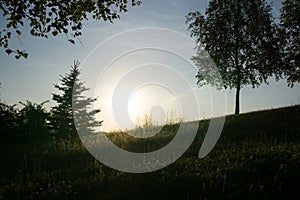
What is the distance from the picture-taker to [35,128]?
83.8ft

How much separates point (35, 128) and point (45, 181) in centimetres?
1690

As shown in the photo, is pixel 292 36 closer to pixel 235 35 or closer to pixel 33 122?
pixel 235 35

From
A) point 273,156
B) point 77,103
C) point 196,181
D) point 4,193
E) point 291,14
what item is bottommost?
point 4,193

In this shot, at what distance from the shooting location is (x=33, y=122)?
25672 mm

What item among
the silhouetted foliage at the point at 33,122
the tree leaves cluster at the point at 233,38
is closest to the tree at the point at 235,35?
the tree leaves cluster at the point at 233,38

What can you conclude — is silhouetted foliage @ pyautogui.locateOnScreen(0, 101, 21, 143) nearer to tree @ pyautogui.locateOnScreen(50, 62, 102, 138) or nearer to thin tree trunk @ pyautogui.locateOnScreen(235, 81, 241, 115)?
tree @ pyautogui.locateOnScreen(50, 62, 102, 138)

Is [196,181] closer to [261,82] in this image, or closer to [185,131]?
[185,131]

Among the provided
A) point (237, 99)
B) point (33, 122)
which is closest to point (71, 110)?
point (33, 122)

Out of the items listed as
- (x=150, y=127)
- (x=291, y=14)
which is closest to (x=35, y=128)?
(x=150, y=127)

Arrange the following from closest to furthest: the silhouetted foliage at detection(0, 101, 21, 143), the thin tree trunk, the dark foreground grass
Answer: the dark foreground grass → the silhouetted foliage at detection(0, 101, 21, 143) → the thin tree trunk

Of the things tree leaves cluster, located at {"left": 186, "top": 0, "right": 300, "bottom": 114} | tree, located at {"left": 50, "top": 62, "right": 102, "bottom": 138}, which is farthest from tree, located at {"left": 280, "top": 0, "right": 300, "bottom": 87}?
tree, located at {"left": 50, "top": 62, "right": 102, "bottom": 138}

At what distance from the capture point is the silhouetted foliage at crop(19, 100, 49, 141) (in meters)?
24.2

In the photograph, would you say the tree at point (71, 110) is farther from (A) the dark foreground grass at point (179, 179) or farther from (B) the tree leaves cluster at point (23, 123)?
(A) the dark foreground grass at point (179, 179)

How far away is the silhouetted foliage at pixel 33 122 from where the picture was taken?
79.5ft
